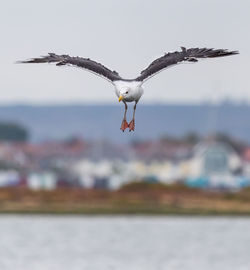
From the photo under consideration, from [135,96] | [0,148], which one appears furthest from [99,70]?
[0,148]

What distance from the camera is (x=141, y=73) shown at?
29.2 meters

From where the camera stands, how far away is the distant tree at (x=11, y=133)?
188 meters

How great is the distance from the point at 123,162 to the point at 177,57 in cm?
13500

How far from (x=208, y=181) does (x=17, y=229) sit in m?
54.3

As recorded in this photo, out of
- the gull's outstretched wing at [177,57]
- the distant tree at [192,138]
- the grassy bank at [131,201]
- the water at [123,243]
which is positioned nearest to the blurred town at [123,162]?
the distant tree at [192,138]

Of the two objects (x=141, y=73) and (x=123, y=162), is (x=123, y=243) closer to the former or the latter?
(x=141, y=73)

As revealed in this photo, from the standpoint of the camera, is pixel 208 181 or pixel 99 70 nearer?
pixel 99 70

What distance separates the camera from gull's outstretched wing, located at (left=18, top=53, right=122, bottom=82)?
2903 cm

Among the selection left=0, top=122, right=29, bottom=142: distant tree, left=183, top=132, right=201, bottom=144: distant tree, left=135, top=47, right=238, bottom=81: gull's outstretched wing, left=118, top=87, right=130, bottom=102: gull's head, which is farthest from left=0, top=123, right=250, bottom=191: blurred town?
left=118, top=87, right=130, bottom=102: gull's head

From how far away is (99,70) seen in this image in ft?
96.0

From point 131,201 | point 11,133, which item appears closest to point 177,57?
point 131,201

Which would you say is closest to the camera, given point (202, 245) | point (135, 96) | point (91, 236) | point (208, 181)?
point (135, 96)

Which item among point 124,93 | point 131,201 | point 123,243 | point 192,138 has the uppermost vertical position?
point 124,93

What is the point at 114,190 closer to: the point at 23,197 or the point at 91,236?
the point at 23,197
